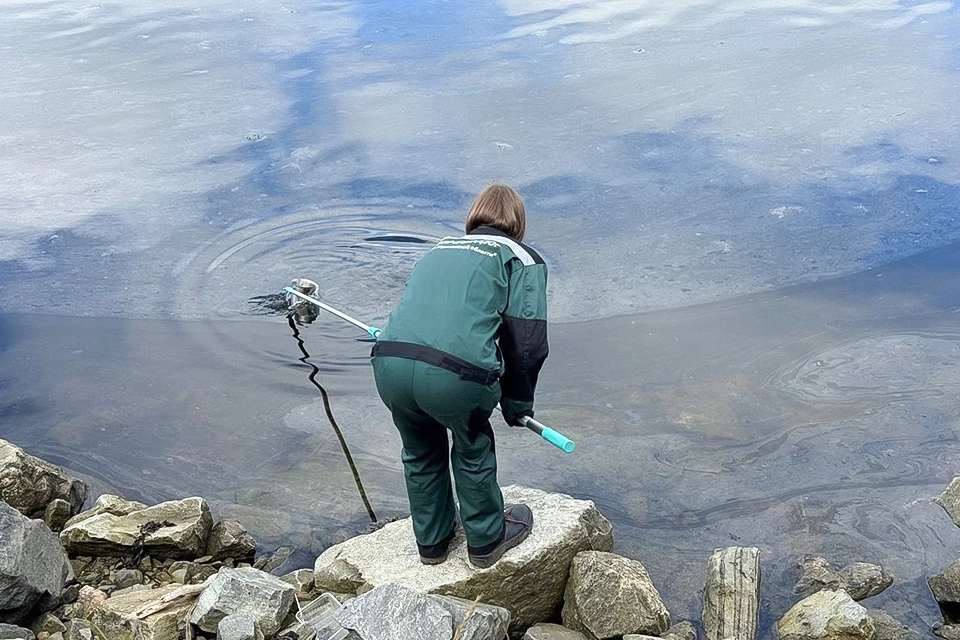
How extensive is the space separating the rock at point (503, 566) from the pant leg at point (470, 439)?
11cm

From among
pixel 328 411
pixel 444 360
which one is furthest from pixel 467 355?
pixel 328 411

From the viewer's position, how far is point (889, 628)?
9.00 ft

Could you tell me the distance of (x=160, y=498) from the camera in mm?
3602

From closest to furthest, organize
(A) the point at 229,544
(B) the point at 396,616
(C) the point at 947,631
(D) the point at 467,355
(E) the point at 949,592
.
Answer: (B) the point at 396,616 < (D) the point at 467,355 < (C) the point at 947,631 < (E) the point at 949,592 < (A) the point at 229,544

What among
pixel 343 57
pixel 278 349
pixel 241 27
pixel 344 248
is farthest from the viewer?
pixel 241 27

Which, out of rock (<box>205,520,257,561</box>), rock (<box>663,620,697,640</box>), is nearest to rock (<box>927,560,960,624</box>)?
rock (<box>663,620,697,640</box>)

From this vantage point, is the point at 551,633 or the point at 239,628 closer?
the point at 239,628

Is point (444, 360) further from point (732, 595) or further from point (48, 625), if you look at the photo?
point (48, 625)

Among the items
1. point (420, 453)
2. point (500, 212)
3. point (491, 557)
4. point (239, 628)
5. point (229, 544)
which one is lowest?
point (229, 544)

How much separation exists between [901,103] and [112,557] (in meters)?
5.33

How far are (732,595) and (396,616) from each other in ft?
3.54

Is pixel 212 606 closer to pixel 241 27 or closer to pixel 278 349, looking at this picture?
pixel 278 349

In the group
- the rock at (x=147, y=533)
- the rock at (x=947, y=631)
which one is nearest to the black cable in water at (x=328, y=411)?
the rock at (x=147, y=533)

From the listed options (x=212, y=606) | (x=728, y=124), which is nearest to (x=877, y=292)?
(x=728, y=124)
